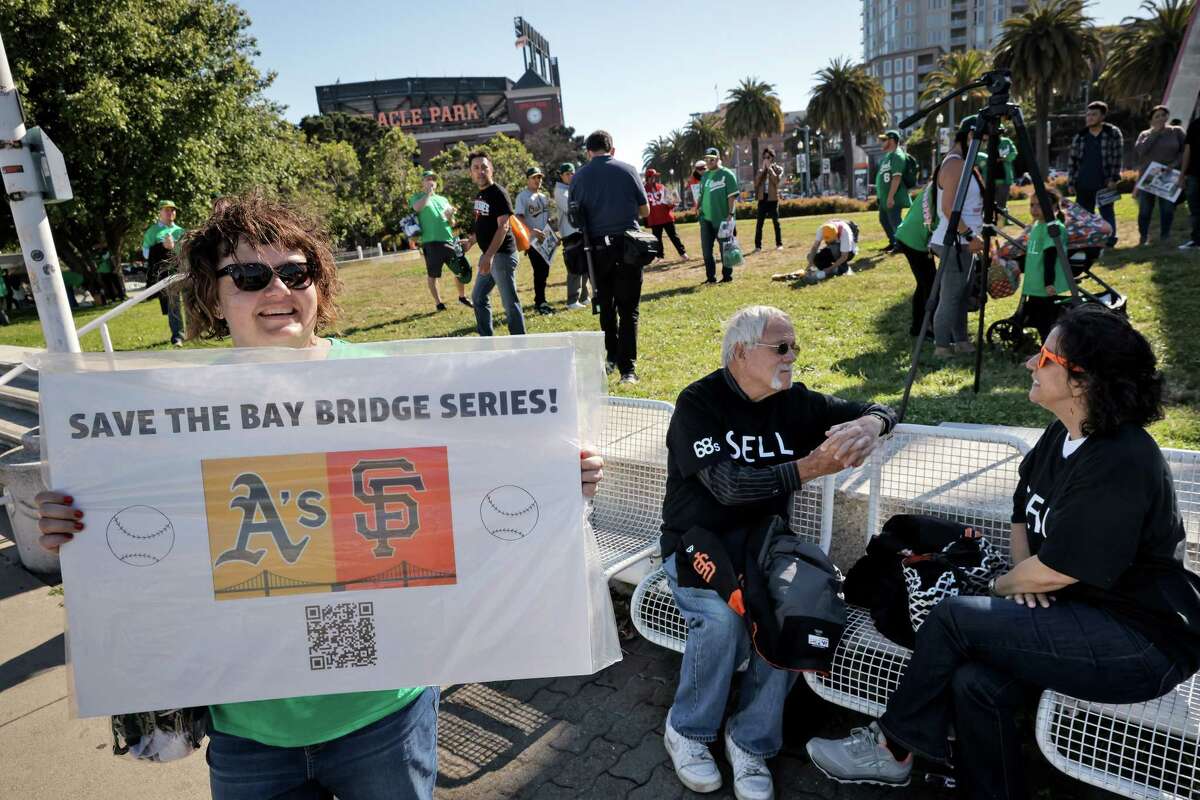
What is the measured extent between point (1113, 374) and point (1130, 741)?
1163 millimetres

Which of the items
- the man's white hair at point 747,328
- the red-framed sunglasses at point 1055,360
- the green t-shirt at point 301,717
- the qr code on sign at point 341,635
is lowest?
the green t-shirt at point 301,717

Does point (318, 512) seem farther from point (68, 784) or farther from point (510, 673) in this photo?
point (68, 784)

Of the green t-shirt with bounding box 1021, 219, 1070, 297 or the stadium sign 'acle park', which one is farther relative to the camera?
the stadium sign 'acle park'

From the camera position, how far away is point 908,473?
10.7ft

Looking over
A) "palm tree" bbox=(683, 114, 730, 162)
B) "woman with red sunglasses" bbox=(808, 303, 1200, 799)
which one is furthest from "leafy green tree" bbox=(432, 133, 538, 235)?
"woman with red sunglasses" bbox=(808, 303, 1200, 799)

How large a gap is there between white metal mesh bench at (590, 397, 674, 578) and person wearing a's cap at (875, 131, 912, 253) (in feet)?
27.8

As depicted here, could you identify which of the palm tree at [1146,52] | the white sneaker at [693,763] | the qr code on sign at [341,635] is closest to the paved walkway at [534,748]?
the white sneaker at [693,763]

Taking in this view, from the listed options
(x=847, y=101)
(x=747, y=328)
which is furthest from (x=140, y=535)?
Answer: (x=847, y=101)

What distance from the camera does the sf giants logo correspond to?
1.73m

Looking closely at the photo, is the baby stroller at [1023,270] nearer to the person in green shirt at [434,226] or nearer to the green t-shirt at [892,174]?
the green t-shirt at [892,174]

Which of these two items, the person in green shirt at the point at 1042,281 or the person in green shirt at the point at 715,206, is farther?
the person in green shirt at the point at 715,206

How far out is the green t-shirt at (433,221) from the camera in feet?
36.4

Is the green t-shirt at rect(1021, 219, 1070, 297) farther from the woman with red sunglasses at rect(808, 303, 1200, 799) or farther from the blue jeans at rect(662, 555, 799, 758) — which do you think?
the blue jeans at rect(662, 555, 799, 758)

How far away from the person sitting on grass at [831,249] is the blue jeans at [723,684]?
357 inches
